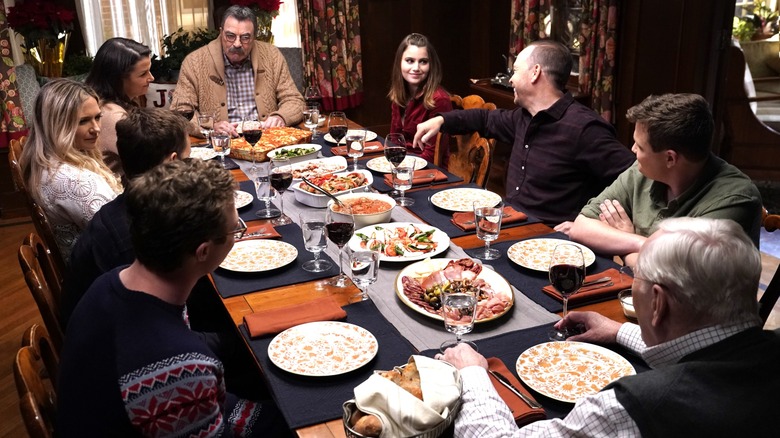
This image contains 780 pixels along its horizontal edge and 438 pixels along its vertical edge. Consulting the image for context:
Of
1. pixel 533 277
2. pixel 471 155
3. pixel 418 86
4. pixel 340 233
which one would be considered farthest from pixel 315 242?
pixel 418 86

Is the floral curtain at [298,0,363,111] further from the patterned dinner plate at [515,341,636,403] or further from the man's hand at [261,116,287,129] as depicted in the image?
the patterned dinner plate at [515,341,636,403]

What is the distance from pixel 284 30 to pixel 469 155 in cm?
315

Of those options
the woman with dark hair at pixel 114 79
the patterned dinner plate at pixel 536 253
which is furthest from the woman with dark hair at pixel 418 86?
the patterned dinner plate at pixel 536 253

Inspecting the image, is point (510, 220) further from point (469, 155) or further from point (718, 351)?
point (718, 351)

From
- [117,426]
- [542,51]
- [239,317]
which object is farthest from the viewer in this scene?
[542,51]

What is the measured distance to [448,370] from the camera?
4.64ft

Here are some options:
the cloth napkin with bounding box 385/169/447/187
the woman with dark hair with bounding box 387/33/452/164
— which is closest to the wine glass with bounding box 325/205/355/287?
the cloth napkin with bounding box 385/169/447/187

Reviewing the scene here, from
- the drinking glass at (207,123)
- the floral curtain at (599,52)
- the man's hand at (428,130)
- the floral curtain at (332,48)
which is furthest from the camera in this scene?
the floral curtain at (332,48)

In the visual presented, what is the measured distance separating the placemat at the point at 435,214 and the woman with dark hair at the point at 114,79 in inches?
55.2

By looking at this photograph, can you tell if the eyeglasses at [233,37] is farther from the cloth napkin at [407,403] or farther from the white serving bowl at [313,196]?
the cloth napkin at [407,403]

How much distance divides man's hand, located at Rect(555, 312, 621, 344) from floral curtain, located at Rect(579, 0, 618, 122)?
10.9 ft

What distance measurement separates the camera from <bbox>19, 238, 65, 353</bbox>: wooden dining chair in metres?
1.92

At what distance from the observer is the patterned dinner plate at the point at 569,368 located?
1.48m

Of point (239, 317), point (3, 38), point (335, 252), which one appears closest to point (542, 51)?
point (335, 252)
